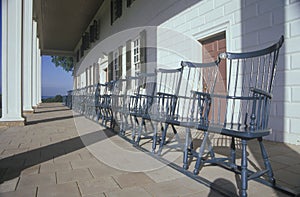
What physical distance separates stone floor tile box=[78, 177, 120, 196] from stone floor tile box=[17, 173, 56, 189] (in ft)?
0.78

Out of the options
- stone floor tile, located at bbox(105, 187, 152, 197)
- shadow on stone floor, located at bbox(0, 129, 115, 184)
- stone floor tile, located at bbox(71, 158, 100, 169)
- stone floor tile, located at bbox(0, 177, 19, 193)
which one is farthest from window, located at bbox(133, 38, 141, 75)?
stone floor tile, located at bbox(105, 187, 152, 197)

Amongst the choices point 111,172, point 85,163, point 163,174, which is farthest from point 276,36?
point 85,163

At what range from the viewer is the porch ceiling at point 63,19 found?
29.4 feet

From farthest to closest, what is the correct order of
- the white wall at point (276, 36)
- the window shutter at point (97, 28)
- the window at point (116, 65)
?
1. the window shutter at point (97, 28)
2. the window at point (116, 65)
3. the white wall at point (276, 36)

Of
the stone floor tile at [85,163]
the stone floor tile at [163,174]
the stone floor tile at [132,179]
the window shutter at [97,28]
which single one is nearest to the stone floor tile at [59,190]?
the stone floor tile at [132,179]

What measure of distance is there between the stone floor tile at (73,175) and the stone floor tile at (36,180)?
49mm

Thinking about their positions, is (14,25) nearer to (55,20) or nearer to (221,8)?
(221,8)

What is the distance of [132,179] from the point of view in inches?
66.6

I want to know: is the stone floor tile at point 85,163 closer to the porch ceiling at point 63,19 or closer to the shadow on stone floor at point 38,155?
the shadow on stone floor at point 38,155

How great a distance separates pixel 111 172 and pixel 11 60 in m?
3.71

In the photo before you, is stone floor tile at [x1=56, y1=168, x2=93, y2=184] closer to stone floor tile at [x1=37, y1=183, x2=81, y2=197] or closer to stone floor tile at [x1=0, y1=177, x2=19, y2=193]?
stone floor tile at [x1=37, y1=183, x2=81, y2=197]

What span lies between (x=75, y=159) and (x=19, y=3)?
369 centimetres

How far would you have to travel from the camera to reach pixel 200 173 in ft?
5.90

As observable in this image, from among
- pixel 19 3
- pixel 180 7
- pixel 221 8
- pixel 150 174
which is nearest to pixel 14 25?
pixel 19 3
